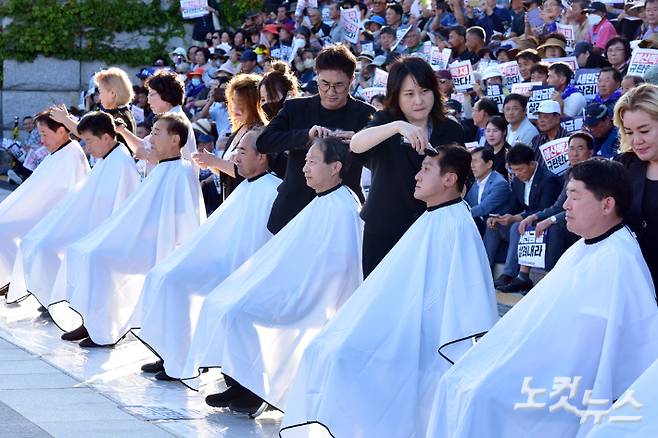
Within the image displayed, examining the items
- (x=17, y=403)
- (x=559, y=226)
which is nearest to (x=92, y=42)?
(x=559, y=226)

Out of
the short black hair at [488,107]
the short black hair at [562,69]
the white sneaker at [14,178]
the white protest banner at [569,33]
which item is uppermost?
the white protest banner at [569,33]

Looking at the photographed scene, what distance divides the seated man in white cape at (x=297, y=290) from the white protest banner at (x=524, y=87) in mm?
4985

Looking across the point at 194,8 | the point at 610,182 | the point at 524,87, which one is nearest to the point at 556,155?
the point at 524,87

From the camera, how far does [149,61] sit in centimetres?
2128

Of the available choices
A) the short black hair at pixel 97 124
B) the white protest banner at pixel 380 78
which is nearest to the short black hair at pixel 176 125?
the short black hair at pixel 97 124

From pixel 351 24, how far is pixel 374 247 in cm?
1113

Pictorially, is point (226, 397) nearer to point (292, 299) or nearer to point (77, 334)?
point (292, 299)

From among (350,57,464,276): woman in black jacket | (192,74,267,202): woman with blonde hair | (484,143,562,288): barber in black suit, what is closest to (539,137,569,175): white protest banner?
(484,143,562,288): barber in black suit

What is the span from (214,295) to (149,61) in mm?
15434

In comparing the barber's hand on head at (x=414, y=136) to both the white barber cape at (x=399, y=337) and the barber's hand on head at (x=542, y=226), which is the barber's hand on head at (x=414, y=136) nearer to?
the white barber cape at (x=399, y=337)

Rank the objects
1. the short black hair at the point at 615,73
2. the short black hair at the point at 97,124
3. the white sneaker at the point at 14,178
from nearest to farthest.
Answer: the short black hair at the point at 97,124 → the short black hair at the point at 615,73 → the white sneaker at the point at 14,178

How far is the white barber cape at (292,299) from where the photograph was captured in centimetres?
609

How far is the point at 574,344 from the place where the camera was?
4320 mm

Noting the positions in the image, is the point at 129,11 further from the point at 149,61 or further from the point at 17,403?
the point at 17,403
